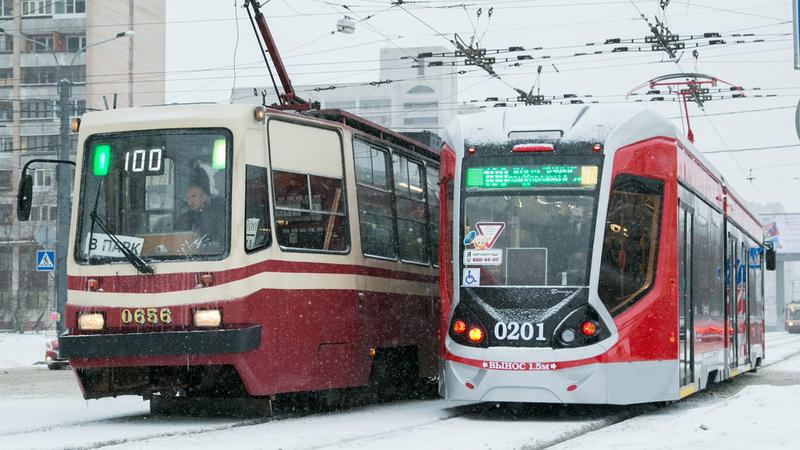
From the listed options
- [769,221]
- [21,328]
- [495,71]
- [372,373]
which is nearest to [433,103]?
[769,221]

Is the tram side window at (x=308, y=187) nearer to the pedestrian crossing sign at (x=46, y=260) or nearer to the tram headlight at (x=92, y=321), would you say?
the tram headlight at (x=92, y=321)

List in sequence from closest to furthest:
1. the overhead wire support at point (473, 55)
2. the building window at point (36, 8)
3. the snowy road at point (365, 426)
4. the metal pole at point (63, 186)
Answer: the snowy road at point (365, 426) < the overhead wire support at point (473, 55) < the metal pole at point (63, 186) < the building window at point (36, 8)

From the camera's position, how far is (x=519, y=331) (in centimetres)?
1262

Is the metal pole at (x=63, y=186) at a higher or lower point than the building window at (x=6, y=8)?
lower

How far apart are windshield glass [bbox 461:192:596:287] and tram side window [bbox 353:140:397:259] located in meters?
1.61

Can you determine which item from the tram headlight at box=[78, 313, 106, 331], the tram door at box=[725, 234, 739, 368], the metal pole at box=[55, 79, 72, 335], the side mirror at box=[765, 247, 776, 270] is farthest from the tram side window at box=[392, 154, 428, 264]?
the metal pole at box=[55, 79, 72, 335]

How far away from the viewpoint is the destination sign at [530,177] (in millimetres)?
12953

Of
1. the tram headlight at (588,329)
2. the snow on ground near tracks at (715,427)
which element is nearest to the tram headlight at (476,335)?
the tram headlight at (588,329)

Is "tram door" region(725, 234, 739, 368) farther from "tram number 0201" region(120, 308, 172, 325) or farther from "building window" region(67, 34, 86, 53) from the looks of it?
"building window" region(67, 34, 86, 53)

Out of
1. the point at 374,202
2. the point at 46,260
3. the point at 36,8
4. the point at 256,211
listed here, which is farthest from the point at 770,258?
the point at 36,8

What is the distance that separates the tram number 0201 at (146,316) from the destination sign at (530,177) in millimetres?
3184

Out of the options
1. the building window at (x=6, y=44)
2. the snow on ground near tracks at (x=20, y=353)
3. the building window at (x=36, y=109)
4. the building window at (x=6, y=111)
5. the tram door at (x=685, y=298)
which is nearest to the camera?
the tram door at (x=685, y=298)

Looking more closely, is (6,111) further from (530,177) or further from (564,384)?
(564,384)

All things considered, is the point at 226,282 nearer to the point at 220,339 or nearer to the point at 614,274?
the point at 220,339
